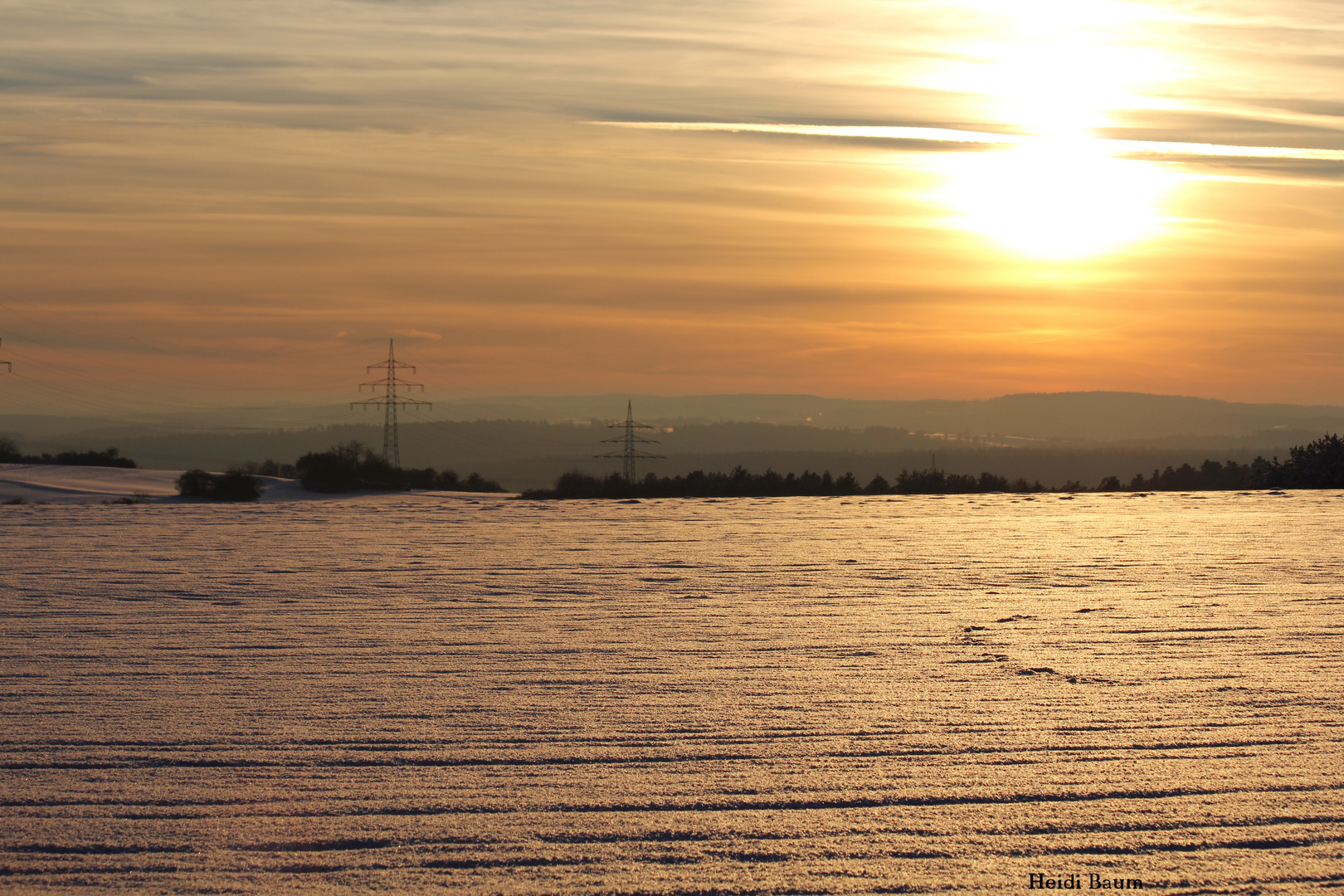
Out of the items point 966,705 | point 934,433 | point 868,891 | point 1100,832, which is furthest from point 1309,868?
point 934,433

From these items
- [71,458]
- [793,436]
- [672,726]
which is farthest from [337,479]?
[793,436]

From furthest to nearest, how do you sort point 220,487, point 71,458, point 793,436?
point 793,436 < point 71,458 < point 220,487

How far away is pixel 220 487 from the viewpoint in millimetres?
20859

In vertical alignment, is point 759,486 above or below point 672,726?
above

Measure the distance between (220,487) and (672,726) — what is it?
17.8m

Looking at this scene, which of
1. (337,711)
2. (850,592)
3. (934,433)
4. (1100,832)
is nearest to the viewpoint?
(1100,832)

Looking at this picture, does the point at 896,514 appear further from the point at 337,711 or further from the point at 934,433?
the point at 934,433

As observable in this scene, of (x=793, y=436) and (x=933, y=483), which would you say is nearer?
(x=933, y=483)

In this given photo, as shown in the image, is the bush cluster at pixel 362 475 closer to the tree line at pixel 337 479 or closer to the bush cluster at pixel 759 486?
the tree line at pixel 337 479

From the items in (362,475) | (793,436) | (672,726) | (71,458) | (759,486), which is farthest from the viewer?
(793,436)

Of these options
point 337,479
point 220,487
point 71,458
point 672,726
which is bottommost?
point 672,726

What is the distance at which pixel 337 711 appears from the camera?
5.53 metres

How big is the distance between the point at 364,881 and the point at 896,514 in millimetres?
13321

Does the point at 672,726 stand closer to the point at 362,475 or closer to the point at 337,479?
the point at 337,479
